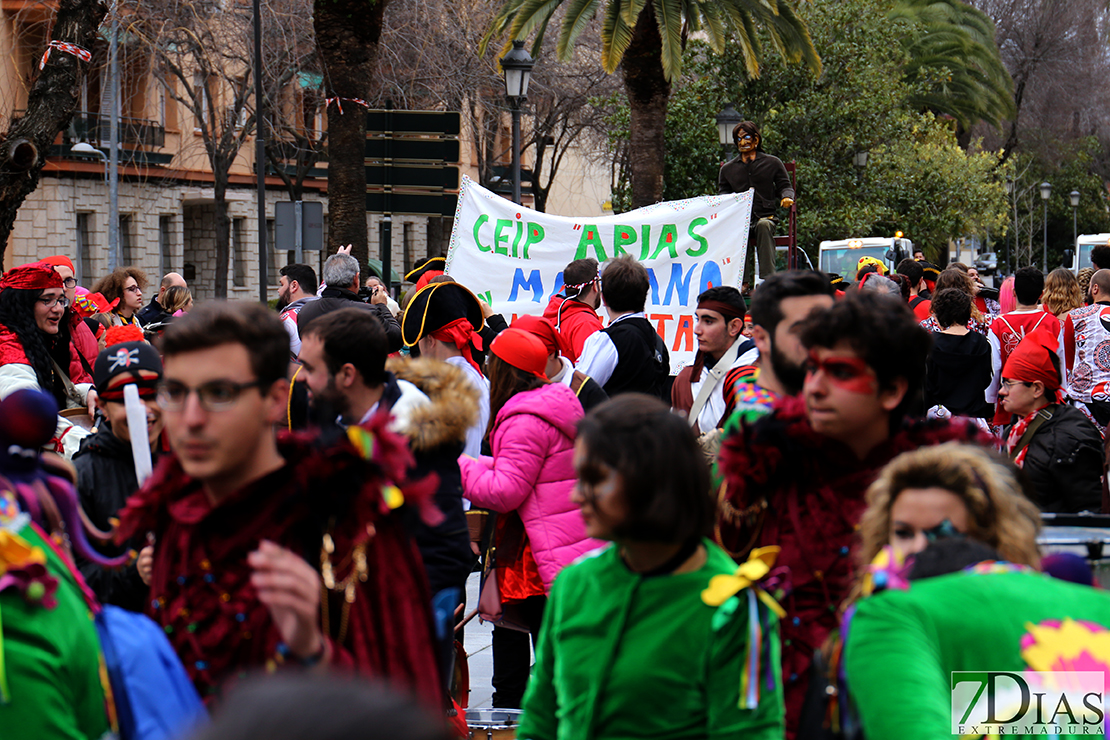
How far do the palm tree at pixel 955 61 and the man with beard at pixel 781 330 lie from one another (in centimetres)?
3299

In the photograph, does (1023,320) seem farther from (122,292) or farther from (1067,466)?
(122,292)

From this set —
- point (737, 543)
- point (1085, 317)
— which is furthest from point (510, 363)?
point (1085, 317)

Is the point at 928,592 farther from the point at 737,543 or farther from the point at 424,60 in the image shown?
the point at 424,60

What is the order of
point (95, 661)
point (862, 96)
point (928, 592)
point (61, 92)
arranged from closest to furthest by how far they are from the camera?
point (928, 592) → point (95, 661) → point (61, 92) → point (862, 96)

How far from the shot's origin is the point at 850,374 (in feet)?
9.03

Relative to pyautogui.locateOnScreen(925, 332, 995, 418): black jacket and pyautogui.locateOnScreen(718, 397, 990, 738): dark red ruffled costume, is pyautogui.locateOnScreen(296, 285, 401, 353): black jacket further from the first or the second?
pyautogui.locateOnScreen(925, 332, 995, 418): black jacket

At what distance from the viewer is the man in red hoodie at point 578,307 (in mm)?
7777

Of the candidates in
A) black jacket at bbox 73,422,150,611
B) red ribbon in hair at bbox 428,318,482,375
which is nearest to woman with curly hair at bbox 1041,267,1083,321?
red ribbon in hair at bbox 428,318,482,375

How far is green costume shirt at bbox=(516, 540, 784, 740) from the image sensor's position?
7.65 ft

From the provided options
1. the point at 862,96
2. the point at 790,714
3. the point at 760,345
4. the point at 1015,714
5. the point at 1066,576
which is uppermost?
A: the point at 862,96

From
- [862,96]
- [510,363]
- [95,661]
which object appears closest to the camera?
[95,661]

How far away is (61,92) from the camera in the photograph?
9469mm

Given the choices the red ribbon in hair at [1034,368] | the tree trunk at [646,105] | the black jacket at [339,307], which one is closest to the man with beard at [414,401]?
the black jacket at [339,307]

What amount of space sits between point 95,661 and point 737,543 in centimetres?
144
